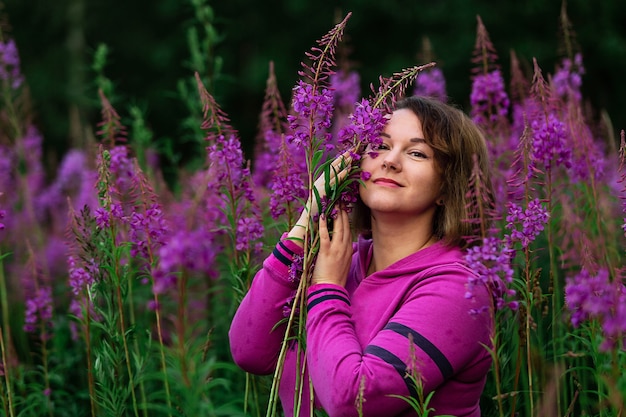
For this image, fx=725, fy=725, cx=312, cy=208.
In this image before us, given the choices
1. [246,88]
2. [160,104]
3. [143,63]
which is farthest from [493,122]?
[143,63]

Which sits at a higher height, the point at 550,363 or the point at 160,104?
the point at 160,104

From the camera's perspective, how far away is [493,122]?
176 inches

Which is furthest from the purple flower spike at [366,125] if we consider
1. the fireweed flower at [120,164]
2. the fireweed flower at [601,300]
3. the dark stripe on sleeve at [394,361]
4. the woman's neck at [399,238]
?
the fireweed flower at [120,164]

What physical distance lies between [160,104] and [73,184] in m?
10.1

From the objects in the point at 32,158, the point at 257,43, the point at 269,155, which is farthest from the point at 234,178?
the point at 257,43

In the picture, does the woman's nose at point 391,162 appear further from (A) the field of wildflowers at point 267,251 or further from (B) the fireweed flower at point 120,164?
(B) the fireweed flower at point 120,164

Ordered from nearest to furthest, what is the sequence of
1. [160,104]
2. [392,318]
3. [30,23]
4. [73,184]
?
[392,318] < [73,184] < [160,104] < [30,23]

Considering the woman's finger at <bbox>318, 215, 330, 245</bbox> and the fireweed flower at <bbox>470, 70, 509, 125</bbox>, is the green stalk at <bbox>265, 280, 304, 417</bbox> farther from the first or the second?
the fireweed flower at <bbox>470, 70, 509, 125</bbox>

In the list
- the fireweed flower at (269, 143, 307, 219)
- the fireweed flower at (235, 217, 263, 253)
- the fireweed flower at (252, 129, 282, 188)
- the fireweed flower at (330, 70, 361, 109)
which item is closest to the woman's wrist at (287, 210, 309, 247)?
the fireweed flower at (269, 143, 307, 219)

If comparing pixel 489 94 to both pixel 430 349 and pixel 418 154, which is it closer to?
pixel 418 154

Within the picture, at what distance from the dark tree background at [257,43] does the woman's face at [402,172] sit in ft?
36.5

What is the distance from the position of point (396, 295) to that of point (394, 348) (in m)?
0.34

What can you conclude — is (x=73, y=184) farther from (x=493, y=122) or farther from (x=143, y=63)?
(x=143, y=63)

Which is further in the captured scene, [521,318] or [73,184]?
[73,184]
